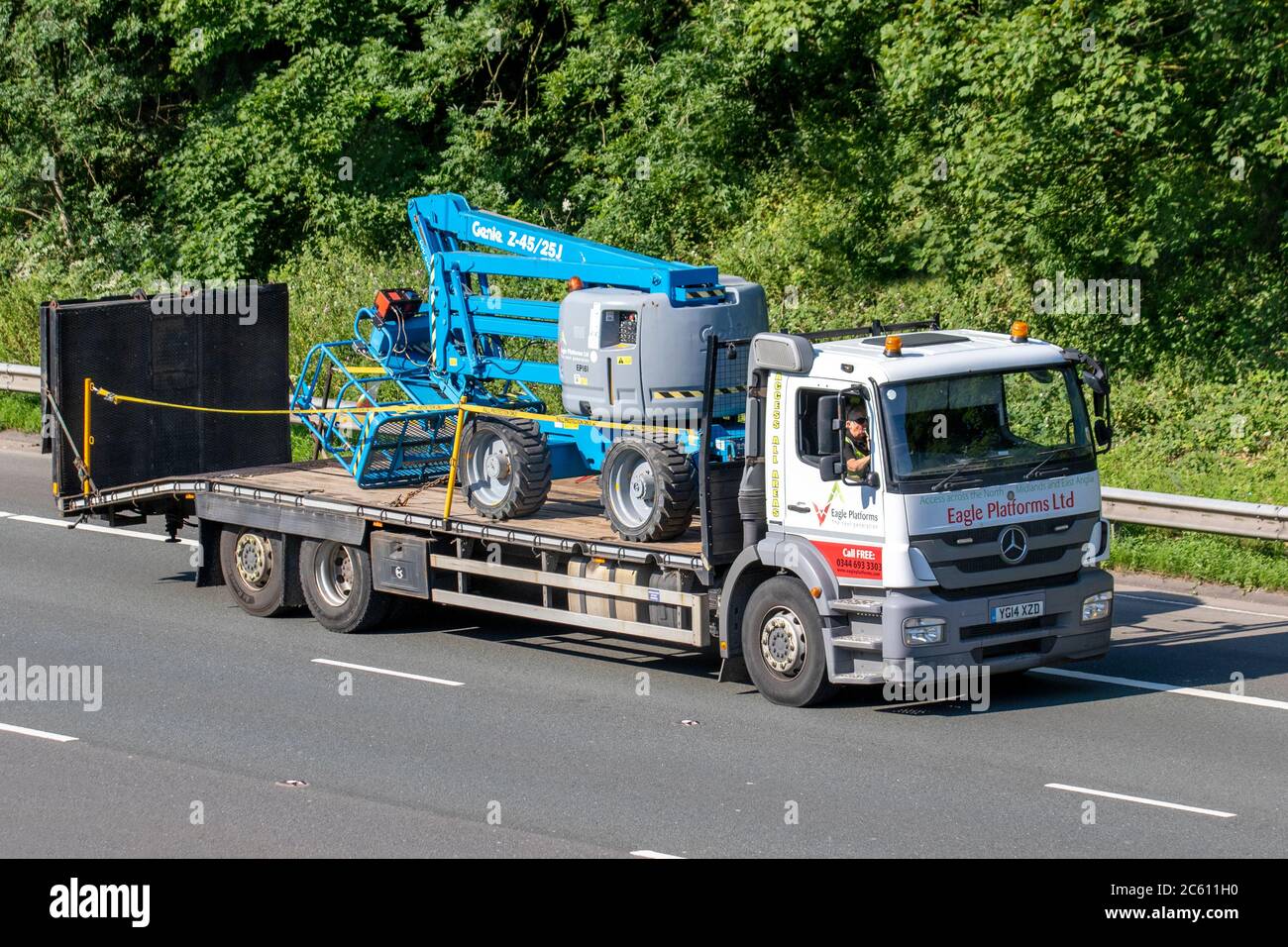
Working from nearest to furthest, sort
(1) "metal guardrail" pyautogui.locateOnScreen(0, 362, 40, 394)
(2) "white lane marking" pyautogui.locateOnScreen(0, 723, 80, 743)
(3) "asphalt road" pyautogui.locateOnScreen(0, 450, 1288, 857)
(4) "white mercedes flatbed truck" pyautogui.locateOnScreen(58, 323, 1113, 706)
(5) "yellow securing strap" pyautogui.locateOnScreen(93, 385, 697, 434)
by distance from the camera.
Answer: (3) "asphalt road" pyautogui.locateOnScreen(0, 450, 1288, 857) < (4) "white mercedes flatbed truck" pyautogui.locateOnScreen(58, 323, 1113, 706) < (2) "white lane marking" pyautogui.locateOnScreen(0, 723, 80, 743) < (5) "yellow securing strap" pyautogui.locateOnScreen(93, 385, 697, 434) < (1) "metal guardrail" pyautogui.locateOnScreen(0, 362, 40, 394)

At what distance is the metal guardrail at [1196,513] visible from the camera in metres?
15.4

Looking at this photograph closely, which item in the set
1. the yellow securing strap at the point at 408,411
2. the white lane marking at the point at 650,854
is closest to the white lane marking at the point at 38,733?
the yellow securing strap at the point at 408,411

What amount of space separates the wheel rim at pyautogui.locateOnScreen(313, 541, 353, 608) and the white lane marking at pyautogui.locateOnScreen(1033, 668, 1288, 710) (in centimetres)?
570

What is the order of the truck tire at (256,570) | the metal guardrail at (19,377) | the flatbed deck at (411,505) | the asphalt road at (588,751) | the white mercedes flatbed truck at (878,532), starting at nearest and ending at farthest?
the asphalt road at (588,751)
the white mercedes flatbed truck at (878,532)
the flatbed deck at (411,505)
the truck tire at (256,570)
the metal guardrail at (19,377)

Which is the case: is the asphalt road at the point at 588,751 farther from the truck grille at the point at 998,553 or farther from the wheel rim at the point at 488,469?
the wheel rim at the point at 488,469

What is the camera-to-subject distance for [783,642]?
1200cm

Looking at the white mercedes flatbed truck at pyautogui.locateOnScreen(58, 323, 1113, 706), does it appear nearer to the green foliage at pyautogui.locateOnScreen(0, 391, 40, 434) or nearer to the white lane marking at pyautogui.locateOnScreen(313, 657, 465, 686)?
the white lane marking at pyautogui.locateOnScreen(313, 657, 465, 686)

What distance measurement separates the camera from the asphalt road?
959 centimetres

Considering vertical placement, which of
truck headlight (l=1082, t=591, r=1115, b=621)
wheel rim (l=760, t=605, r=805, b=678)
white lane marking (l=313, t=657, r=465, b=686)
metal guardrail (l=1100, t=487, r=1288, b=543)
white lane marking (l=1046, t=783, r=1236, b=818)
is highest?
metal guardrail (l=1100, t=487, r=1288, b=543)

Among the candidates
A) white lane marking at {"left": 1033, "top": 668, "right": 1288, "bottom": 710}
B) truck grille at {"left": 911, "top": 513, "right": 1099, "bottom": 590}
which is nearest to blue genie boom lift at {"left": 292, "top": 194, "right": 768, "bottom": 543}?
truck grille at {"left": 911, "top": 513, "right": 1099, "bottom": 590}

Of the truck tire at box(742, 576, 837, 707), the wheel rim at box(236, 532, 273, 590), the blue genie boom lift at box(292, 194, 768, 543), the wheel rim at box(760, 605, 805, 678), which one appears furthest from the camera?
the wheel rim at box(236, 532, 273, 590)

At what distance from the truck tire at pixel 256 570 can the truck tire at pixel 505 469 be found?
1877 mm

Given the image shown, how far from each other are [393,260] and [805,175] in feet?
21.1

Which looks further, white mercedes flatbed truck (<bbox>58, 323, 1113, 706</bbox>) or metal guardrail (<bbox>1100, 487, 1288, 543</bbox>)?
metal guardrail (<bbox>1100, 487, 1288, 543</bbox>)
